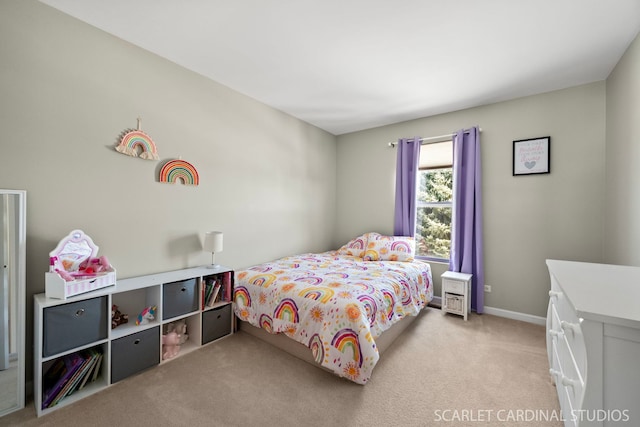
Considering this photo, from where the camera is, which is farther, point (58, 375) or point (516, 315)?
point (516, 315)

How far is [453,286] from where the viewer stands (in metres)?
3.12

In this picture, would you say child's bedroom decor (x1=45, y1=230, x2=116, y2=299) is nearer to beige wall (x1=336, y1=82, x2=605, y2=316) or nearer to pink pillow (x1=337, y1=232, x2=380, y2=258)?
pink pillow (x1=337, y1=232, x2=380, y2=258)

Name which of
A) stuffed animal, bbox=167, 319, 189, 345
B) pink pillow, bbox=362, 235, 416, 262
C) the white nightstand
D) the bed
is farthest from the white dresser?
stuffed animal, bbox=167, 319, 189, 345

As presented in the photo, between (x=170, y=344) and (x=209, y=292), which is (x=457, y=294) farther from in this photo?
(x=170, y=344)

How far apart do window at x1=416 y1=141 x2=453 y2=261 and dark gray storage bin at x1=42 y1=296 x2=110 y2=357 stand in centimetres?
362

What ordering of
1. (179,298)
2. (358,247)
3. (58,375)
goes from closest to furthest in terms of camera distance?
(58,375), (179,298), (358,247)

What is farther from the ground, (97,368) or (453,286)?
(453,286)

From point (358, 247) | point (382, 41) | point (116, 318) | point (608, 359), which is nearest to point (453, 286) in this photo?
point (358, 247)

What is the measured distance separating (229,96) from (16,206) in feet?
6.61

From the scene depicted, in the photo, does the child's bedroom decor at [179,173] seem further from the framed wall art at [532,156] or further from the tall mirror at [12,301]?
the framed wall art at [532,156]

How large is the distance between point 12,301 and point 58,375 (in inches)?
22.3

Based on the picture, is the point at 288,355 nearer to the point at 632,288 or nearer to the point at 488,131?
the point at 632,288

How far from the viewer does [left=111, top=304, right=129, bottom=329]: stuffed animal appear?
2.02 m

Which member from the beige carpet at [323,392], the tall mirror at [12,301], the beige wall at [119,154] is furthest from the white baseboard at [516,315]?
the tall mirror at [12,301]
